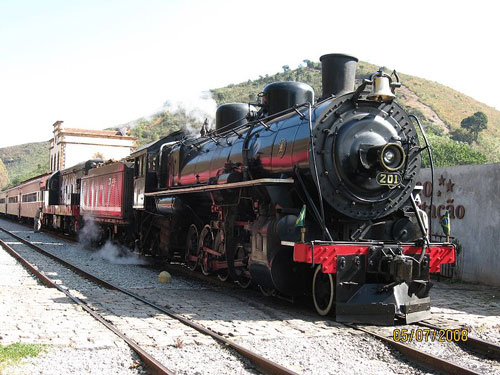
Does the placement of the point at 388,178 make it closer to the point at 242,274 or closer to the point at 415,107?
the point at 242,274

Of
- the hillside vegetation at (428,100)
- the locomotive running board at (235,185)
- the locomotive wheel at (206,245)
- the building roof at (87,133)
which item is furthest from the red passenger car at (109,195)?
the hillside vegetation at (428,100)

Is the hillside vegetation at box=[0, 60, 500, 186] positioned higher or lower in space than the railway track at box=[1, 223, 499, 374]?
higher

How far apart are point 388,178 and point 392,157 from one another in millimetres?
277

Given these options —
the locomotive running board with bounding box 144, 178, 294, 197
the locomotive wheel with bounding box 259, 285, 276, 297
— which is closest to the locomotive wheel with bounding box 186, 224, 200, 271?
the locomotive running board with bounding box 144, 178, 294, 197

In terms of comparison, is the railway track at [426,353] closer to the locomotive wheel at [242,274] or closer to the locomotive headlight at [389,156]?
A: the locomotive headlight at [389,156]

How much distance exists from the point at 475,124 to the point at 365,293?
254ft

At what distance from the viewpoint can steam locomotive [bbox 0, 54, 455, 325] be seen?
6484mm

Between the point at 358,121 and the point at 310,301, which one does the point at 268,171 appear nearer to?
the point at 358,121

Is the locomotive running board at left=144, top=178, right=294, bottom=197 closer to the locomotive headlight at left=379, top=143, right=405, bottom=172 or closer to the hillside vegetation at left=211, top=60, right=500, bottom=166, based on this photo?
the locomotive headlight at left=379, top=143, right=405, bottom=172

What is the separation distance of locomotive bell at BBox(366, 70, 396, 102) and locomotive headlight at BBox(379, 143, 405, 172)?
0.71 m

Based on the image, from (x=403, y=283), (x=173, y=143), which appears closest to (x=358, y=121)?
(x=403, y=283)
